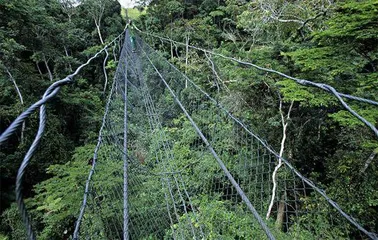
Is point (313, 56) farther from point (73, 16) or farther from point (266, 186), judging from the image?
point (73, 16)

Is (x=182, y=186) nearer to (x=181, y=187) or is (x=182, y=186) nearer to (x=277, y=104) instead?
(x=181, y=187)

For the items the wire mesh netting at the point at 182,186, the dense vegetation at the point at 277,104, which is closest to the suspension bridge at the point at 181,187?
the wire mesh netting at the point at 182,186

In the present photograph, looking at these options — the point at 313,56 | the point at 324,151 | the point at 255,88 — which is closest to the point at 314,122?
the point at 324,151

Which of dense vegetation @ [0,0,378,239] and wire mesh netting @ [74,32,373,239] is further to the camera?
dense vegetation @ [0,0,378,239]

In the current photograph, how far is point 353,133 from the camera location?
2.55m

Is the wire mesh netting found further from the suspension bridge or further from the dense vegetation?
the dense vegetation

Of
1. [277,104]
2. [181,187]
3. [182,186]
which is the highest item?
[277,104]

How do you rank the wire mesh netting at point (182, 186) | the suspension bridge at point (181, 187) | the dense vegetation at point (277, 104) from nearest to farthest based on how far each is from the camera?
the suspension bridge at point (181, 187), the wire mesh netting at point (182, 186), the dense vegetation at point (277, 104)

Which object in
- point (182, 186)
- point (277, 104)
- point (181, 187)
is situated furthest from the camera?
point (277, 104)

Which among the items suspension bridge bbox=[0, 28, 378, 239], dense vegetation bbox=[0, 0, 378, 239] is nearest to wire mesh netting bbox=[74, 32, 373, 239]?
suspension bridge bbox=[0, 28, 378, 239]

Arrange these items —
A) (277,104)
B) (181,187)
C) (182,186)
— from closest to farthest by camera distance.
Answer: (182,186)
(181,187)
(277,104)

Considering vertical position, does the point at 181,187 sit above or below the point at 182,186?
below

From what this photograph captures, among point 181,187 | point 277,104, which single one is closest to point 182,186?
point 181,187

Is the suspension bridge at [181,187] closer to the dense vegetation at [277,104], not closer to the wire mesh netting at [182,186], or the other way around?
the wire mesh netting at [182,186]
